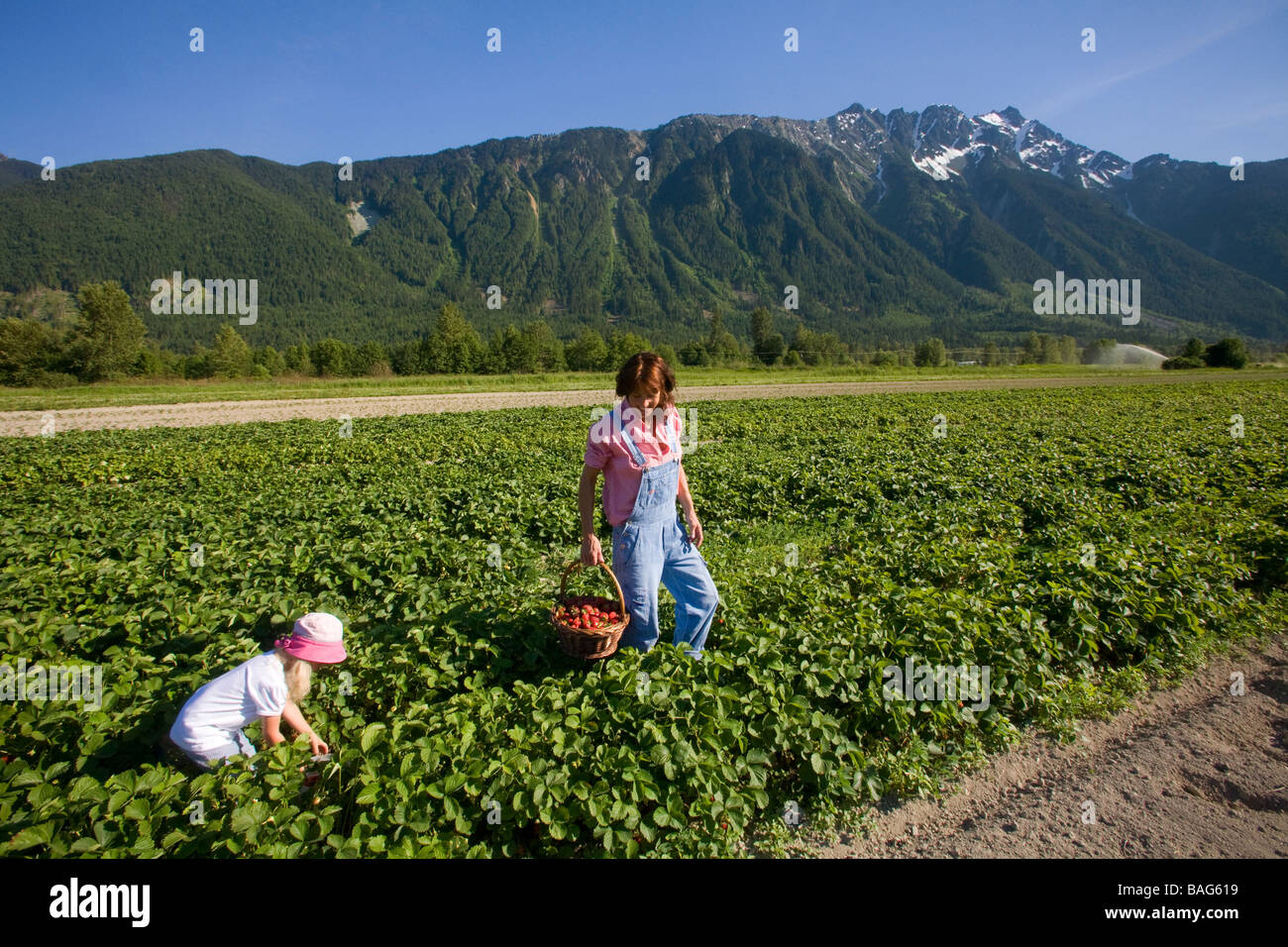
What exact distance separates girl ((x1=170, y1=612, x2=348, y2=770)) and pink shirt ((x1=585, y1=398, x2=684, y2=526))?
6.91ft

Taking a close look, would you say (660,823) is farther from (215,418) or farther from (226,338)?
(226,338)

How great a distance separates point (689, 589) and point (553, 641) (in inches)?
56.1

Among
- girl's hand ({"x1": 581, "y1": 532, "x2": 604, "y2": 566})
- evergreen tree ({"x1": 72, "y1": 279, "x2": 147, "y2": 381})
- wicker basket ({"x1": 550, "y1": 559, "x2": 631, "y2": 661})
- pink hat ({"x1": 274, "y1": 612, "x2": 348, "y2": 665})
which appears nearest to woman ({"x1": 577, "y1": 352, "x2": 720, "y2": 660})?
girl's hand ({"x1": 581, "y1": 532, "x2": 604, "y2": 566})

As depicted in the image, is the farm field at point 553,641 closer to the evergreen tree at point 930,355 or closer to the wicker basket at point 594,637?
the wicker basket at point 594,637

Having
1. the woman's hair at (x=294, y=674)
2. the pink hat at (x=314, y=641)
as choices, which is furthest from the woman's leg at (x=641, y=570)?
the woman's hair at (x=294, y=674)

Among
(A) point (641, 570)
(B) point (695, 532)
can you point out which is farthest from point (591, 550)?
(B) point (695, 532)

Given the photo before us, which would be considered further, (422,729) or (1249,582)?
(1249,582)

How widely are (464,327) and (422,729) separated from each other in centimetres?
7834

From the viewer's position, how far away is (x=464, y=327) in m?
76.9

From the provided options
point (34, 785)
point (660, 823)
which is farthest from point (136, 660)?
point (660, 823)

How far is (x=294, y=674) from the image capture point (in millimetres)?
4176

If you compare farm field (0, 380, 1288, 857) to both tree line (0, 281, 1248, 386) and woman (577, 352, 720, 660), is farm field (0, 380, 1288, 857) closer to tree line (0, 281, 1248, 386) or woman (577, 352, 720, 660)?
woman (577, 352, 720, 660)

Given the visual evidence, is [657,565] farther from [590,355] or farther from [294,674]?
[590,355]

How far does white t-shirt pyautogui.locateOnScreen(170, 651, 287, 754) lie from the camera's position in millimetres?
3879
